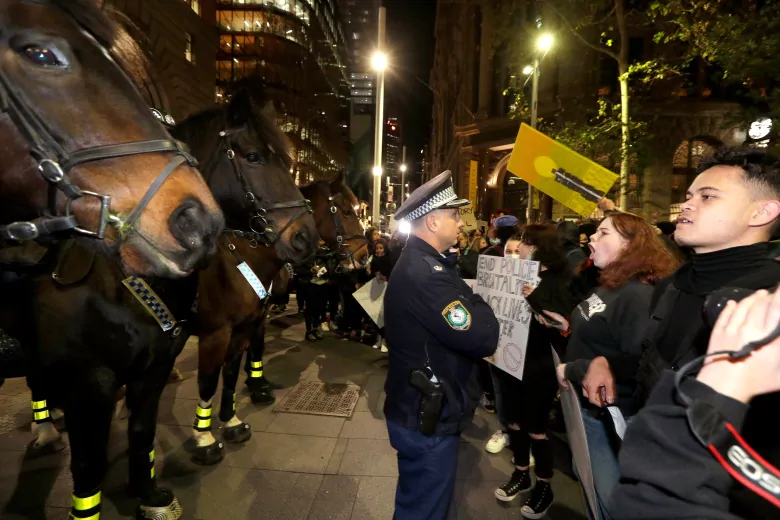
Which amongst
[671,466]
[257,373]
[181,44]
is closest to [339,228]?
[257,373]

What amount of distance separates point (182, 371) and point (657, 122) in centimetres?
2293

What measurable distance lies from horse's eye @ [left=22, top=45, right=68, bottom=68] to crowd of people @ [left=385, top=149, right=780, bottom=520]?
76.9 inches

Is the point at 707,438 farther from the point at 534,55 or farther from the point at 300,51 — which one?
the point at 300,51

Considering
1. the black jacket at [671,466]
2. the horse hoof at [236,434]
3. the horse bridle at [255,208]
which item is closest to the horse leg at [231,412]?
the horse hoof at [236,434]

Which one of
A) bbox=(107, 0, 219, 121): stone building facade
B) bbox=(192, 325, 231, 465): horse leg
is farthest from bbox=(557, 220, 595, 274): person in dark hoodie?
bbox=(107, 0, 219, 121): stone building facade

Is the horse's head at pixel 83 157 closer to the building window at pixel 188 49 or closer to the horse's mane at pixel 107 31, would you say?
the horse's mane at pixel 107 31

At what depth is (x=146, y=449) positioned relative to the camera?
10.5 ft

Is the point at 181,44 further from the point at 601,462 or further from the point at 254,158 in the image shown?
the point at 601,462

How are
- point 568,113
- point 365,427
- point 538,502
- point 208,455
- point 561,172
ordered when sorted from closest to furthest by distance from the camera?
point 538,502 < point 208,455 < point 561,172 < point 365,427 < point 568,113

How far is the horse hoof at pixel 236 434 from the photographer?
4.60m

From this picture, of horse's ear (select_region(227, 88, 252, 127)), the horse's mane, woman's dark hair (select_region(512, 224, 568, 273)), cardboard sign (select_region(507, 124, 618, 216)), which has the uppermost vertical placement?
horse's ear (select_region(227, 88, 252, 127))

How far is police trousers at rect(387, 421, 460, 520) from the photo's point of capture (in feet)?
8.20

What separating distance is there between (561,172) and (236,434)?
15.5 feet

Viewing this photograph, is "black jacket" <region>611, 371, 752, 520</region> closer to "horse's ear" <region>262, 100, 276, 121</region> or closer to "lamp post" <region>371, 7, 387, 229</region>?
"horse's ear" <region>262, 100, 276, 121</region>
